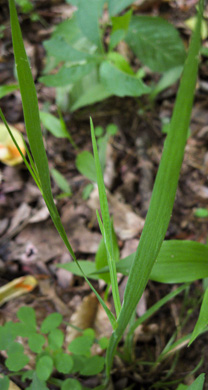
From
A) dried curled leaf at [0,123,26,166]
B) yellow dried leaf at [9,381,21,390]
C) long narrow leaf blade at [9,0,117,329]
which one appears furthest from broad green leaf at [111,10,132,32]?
yellow dried leaf at [9,381,21,390]

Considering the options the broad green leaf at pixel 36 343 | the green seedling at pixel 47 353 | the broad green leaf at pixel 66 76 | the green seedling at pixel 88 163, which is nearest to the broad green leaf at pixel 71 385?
the green seedling at pixel 47 353

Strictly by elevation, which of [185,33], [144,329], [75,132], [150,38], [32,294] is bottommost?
[144,329]

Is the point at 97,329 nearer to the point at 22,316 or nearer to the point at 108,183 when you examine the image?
the point at 22,316

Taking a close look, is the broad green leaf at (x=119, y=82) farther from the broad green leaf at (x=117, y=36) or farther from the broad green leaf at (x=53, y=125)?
the broad green leaf at (x=53, y=125)

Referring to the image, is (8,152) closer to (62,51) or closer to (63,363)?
(62,51)

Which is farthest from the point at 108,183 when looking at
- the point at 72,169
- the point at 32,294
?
the point at 32,294

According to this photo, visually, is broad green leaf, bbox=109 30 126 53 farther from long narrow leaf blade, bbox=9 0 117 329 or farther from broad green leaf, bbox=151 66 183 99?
long narrow leaf blade, bbox=9 0 117 329
